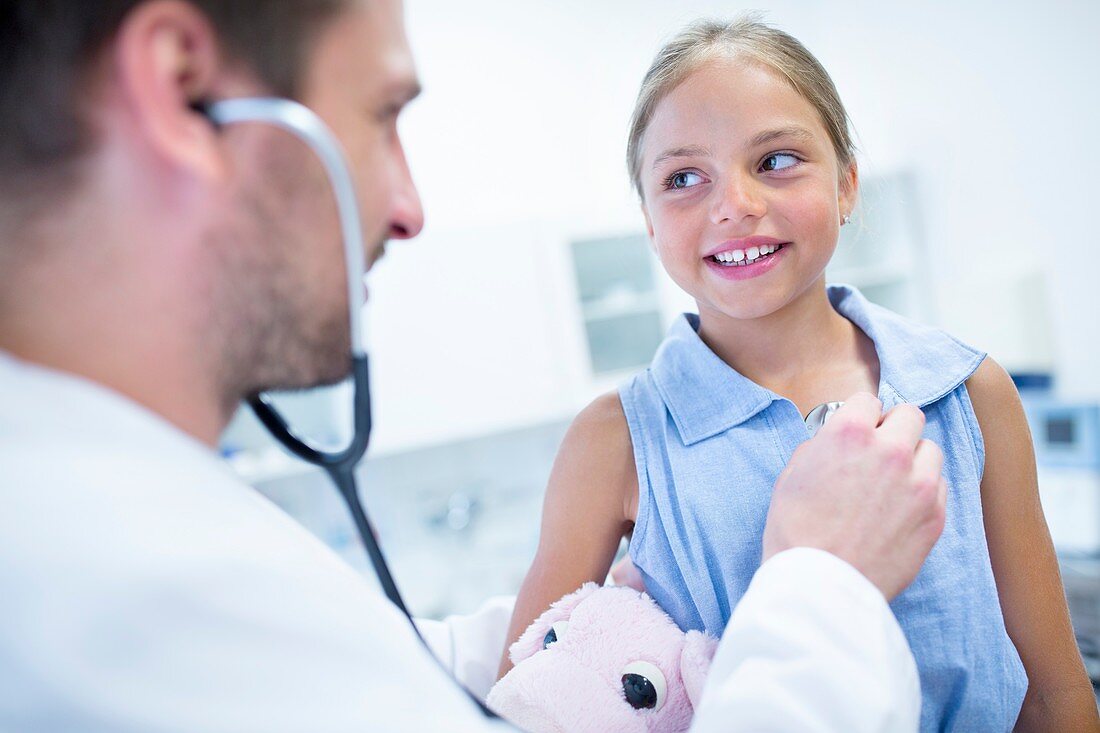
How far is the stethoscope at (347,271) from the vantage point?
56 cm

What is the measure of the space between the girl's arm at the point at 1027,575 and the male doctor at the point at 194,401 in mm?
319

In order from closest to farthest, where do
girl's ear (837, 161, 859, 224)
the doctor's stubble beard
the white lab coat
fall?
the white lab coat → the doctor's stubble beard → girl's ear (837, 161, 859, 224)

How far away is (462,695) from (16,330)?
40 centimetres

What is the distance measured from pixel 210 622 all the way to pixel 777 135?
0.70 m

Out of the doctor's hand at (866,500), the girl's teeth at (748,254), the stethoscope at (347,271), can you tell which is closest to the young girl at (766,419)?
the girl's teeth at (748,254)

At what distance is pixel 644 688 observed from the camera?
0.77 metres

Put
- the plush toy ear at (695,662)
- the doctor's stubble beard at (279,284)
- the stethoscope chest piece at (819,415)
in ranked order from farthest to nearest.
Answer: the stethoscope chest piece at (819,415), the plush toy ear at (695,662), the doctor's stubble beard at (279,284)

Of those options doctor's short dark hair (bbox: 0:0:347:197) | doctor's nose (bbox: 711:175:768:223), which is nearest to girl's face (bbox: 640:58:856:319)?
doctor's nose (bbox: 711:175:768:223)

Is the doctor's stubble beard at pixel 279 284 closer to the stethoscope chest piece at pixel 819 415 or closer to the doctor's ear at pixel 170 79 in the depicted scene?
the doctor's ear at pixel 170 79

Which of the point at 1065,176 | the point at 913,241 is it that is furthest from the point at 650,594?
the point at 913,241

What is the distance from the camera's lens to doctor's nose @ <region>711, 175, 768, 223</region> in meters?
0.85

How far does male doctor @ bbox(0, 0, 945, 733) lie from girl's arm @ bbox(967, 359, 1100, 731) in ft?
1.05

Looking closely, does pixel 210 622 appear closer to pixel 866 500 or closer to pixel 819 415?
pixel 866 500

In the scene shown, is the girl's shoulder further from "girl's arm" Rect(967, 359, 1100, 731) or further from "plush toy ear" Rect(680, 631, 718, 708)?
"girl's arm" Rect(967, 359, 1100, 731)
